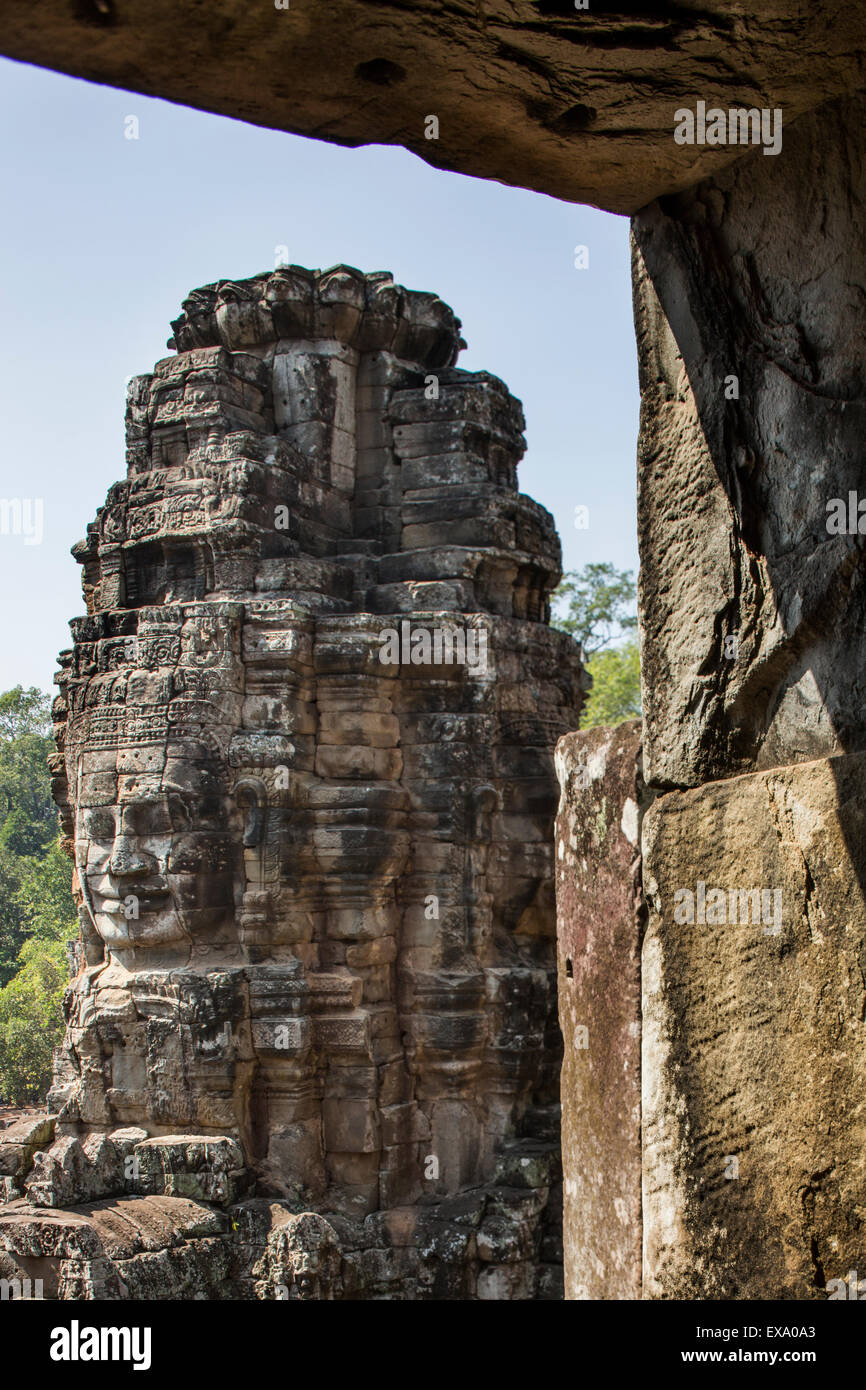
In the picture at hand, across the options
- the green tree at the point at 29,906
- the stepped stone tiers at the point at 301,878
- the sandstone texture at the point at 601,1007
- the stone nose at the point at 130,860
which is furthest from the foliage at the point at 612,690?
the sandstone texture at the point at 601,1007

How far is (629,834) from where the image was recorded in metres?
2.96

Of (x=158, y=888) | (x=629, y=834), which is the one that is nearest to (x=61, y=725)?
(x=158, y=888)

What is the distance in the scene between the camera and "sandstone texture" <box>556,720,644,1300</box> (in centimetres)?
286

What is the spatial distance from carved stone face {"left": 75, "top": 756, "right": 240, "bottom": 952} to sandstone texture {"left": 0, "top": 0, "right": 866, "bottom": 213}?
8494mm

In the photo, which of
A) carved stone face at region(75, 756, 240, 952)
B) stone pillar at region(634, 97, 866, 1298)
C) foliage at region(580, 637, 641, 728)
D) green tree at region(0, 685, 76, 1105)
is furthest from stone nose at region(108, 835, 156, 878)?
foliage at region(580, 637, 641, 728)

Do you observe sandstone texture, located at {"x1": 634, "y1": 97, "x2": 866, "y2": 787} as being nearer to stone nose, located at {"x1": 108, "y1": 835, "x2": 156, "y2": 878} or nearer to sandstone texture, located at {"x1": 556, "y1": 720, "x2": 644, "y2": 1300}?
sandstone texture, located at {"x1": 556, "y1": 720, "x2": 644, "y2": 1300}

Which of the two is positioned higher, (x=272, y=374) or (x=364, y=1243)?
(x=272, y=374)

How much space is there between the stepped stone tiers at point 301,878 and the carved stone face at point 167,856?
0.07 feet

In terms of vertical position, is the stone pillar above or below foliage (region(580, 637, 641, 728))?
below

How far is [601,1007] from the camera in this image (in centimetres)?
298

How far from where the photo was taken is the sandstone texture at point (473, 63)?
1994mm

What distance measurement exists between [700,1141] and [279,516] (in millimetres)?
9747

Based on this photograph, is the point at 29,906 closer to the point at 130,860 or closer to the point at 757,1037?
the point at 130,860

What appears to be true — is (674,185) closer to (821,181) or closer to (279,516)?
(821,181)
